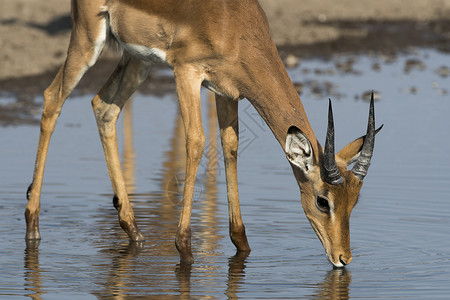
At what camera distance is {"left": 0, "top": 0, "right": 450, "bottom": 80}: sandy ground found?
65.6ft

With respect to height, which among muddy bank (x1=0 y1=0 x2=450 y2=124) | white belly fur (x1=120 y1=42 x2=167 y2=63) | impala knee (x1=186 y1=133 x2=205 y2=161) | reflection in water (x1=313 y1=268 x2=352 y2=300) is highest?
muddy bank (x1=0 y1=0 x2=450 y2=124)

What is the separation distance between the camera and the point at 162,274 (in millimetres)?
7855

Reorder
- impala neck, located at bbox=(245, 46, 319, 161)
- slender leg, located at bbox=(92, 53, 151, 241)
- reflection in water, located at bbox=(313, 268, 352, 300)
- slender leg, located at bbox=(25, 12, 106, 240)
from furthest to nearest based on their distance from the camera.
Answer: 1. slender leg, located at bbox=(92, 53, 151, 241)
2. slender leg, located at bbox=(25, 12, 106, 240)
3. impala neck, located at bbox=(245, 46, 319, 161)
4. reflection in water, located at bbox=(313, 268, 352, 300)

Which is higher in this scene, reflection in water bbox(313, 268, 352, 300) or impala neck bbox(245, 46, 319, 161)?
impala neck bbox(245, 46, 319, 161)

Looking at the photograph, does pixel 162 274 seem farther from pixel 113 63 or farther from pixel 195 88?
pixel 113 63

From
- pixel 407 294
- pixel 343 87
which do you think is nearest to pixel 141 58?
pixel 407 294

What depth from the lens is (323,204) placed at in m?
7.91

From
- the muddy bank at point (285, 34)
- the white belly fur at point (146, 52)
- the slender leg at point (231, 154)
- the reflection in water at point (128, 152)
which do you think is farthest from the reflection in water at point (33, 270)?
the muddy bank at point (285, 34)

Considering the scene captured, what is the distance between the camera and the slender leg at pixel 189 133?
8.38m

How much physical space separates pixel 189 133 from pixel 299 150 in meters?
1.12

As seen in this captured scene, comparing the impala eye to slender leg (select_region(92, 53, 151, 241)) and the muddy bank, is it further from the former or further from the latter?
the muddy bank

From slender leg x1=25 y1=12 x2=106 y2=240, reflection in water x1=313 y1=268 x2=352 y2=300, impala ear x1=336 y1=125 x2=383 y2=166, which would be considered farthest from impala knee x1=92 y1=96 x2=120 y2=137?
reflection in water x1=313 y1=268 x2=352 y2=300

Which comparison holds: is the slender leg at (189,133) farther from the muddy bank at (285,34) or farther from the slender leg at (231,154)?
the muddy bank at (285,34)

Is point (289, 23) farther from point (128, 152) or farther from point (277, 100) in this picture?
point (277, 100)
